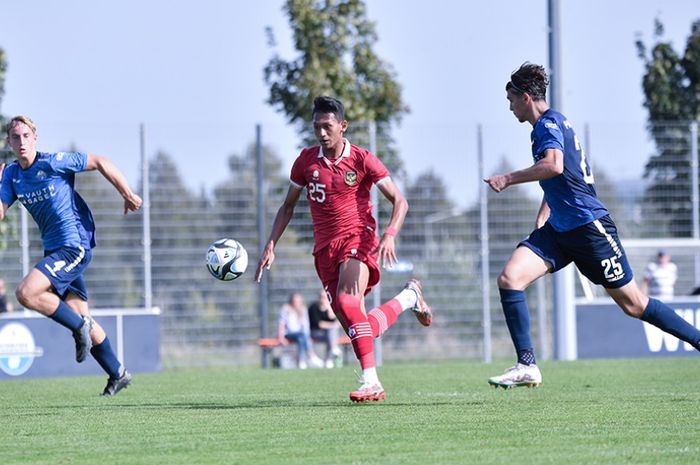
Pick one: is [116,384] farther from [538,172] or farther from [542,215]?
[538,172]

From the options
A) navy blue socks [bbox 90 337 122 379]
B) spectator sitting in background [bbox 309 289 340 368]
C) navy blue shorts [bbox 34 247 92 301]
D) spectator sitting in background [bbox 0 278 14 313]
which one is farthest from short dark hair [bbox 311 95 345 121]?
spectator sitting in background [bbox 309 289 340 368]

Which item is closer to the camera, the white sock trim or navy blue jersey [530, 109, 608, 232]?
navy blue jersey [530, 109, 608, 232]

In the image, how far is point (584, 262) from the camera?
30.2 ft

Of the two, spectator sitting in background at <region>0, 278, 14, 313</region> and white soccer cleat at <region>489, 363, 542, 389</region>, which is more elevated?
spectator sitting in background at <region>0, 278, 14, 313</region>

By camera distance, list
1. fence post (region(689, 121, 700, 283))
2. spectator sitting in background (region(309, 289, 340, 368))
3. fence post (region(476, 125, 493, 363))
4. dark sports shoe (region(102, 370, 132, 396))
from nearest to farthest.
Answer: dark sports shoe (region(102, 370, 132, 396)), fence post (region(689, 121, 700, 283)), fence post (region(476, 125, 493, 363)), spectator sitting in background (region(309, 289, 340, 368))

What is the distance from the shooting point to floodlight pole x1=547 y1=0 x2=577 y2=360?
20.1m

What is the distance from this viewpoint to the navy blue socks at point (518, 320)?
30.3 ft

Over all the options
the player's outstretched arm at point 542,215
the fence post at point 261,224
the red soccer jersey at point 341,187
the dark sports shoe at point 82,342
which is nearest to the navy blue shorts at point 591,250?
the player's outstretched arm at point 542,215

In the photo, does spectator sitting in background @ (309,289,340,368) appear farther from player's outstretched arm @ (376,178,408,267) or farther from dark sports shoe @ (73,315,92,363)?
player's outstretched arm @ (376,178,408,267)

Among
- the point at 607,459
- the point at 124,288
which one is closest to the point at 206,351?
the point at 124,288

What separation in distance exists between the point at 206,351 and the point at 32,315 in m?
3.82

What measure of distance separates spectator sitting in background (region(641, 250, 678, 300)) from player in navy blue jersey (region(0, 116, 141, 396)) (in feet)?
41.8

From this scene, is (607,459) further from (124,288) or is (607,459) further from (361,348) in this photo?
(124,288)

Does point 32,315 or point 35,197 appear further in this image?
point 32,315
